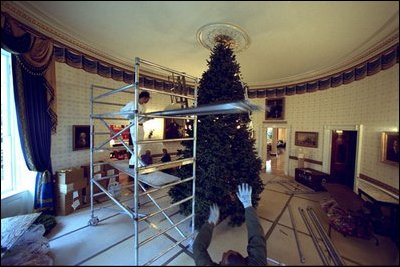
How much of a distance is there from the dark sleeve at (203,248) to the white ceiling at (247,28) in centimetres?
200

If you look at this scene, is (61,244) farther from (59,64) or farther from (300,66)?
(300,66)

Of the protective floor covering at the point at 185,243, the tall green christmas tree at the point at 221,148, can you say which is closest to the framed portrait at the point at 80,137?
the protective floor covering at the point at 185,243

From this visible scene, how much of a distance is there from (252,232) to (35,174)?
3679 mm

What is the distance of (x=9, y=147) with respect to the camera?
95.4 inches

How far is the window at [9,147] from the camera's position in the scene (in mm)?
2328

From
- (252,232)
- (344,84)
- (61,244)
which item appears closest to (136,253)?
(61,244)

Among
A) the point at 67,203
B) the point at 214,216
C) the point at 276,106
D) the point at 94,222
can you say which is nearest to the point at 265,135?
the point at 276,106

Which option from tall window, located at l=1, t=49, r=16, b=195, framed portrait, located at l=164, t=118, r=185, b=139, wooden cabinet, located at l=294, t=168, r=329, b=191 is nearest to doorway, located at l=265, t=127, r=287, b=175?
wooden cabinet, located at l=294, t=168, r=329, b=191

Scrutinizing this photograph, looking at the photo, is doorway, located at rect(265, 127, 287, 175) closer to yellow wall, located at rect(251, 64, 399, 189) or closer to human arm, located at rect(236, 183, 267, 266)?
human arm, located at rect(236, 183, 267, 266)

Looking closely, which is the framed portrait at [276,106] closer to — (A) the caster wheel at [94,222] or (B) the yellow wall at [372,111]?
(B) the yellow wall at [372,111]

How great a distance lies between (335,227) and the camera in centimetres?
110

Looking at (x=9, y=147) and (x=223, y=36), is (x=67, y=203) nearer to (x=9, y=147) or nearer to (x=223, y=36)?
(x=9, y=147)

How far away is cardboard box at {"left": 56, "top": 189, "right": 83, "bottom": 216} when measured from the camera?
3023 mm

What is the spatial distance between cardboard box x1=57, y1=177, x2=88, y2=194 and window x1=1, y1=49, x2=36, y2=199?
0.50 m
